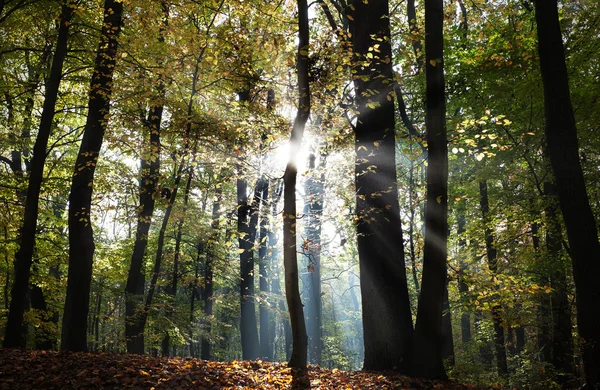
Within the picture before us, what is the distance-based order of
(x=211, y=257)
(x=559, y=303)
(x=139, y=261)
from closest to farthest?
(x=559, y=303) < (x=139, y=261) < (x=211, y=257)

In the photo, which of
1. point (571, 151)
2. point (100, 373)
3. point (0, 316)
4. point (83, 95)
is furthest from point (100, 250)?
point (571, 151)

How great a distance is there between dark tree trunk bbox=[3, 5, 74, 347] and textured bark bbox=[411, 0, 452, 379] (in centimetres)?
697

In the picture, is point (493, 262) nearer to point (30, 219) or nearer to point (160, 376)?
point (160, 376)

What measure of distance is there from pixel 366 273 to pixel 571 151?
3745 mm

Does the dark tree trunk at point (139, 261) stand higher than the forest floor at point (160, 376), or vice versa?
the dark tree trunk at point (139, 261)

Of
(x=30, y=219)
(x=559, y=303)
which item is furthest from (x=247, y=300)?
(x=559, y=303)

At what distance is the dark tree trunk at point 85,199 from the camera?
8.21 m

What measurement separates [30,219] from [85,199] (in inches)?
40.9

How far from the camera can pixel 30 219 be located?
8.03 meters

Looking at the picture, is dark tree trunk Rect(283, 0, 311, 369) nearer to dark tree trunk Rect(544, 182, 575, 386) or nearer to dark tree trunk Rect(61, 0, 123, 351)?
dark tree trunk Rect(61, 0, 123, 351)

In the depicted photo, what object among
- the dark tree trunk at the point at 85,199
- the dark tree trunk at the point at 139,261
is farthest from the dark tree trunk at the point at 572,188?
the dark tree trunk at the point at 139,261

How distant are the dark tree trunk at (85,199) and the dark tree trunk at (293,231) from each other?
13.6 ft

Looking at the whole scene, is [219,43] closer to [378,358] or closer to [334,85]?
[334,85]

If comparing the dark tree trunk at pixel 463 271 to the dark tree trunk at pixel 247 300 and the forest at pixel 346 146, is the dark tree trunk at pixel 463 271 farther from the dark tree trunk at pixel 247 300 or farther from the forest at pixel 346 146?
the dark tree trunk at pixel 247 300
